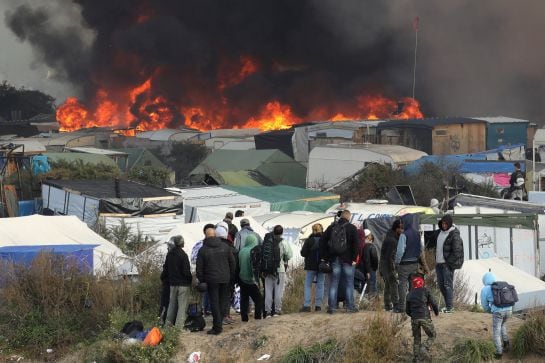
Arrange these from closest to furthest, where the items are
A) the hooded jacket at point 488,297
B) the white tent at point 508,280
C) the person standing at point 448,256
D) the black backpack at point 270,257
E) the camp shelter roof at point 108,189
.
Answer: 1. the hooded jacket at point 488,297
2. the person standing at point 448,256
3. the black backpack at point 270,257
4. the white tent at point 508,280
5. the camp shelter roof at point 108,189

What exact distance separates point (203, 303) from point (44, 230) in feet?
20.7

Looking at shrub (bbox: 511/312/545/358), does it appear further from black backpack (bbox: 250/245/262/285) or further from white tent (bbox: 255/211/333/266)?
white tent (bbox: 255/211/333/266)

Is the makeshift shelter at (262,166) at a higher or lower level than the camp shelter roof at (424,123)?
lower

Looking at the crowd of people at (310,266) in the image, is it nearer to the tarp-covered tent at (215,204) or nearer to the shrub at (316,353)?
the shrub at (316,353)

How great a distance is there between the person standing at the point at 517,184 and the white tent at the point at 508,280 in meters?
10.3

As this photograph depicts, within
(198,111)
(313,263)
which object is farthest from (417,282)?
(198,111)

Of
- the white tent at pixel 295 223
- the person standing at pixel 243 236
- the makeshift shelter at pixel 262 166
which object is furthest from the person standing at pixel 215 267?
the makeshift shelter at pixel 262 166

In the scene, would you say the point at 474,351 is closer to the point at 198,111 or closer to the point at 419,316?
the point at 419,316

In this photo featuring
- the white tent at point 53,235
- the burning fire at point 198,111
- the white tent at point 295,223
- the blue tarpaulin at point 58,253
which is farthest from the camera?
the burning fire at point 198,111

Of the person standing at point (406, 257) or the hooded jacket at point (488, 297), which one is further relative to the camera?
the person standing at point (406, 257)

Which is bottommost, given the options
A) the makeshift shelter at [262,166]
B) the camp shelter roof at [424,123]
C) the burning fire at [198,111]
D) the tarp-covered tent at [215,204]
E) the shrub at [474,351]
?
the shrub at [474,351]

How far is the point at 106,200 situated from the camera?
23250 mm

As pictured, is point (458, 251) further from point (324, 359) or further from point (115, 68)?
point (115, 68)

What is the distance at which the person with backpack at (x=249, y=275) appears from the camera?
12.6 meters
